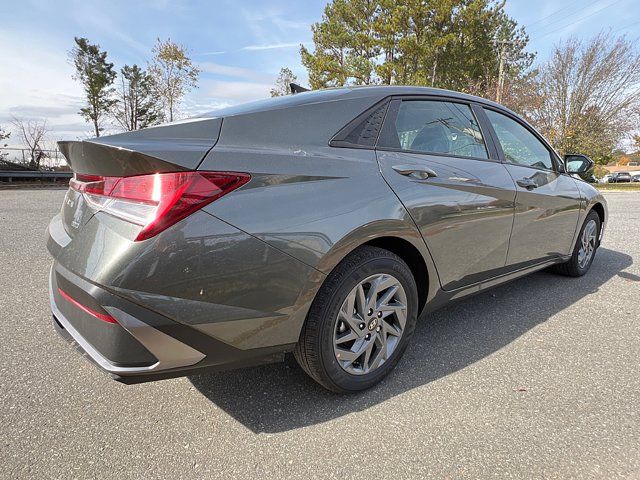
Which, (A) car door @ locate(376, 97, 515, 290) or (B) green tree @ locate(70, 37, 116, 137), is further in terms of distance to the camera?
(B) green tree @ locate(70, 37, 116, 137)

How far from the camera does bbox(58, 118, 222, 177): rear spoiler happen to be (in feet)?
4.99

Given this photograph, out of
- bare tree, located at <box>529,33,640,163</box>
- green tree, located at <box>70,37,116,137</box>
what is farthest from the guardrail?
bare tree, located at <box>529,33,640,163</box>

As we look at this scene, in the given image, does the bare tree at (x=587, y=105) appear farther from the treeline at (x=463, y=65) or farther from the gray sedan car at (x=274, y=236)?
the gray sedan car at (x=274, y=236)

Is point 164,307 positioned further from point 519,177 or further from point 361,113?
point 519,177

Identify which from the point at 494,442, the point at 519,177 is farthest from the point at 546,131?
the point at 494,442

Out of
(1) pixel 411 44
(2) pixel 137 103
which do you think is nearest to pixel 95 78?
(2) pixel 137 103

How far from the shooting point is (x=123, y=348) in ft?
5.02

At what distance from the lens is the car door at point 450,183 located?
2207 mm

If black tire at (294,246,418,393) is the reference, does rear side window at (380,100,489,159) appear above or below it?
above

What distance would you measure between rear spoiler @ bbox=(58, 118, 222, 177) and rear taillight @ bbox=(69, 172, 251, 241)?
0.04 m

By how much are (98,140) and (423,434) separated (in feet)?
6.16

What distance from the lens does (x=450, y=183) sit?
2.40m

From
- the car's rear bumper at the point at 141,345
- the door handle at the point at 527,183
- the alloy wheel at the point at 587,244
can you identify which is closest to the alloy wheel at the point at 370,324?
the car's rear bumper at the point at 141,345

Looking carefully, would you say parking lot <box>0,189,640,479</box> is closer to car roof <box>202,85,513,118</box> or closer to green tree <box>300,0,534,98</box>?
car roof <box>202,85,513,118</box>
